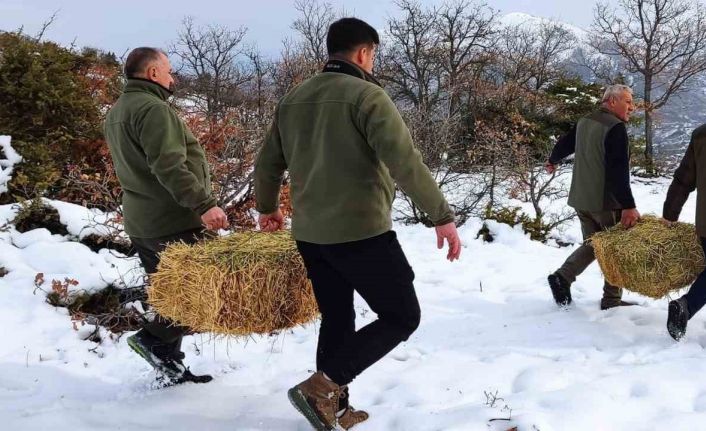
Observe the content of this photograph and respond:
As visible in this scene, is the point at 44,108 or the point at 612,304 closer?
the point at 612,304

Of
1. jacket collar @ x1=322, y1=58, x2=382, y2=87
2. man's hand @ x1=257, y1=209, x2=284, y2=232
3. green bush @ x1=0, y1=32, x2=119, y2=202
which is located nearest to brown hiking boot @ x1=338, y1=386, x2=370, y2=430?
man's hand @ x1=257, y1=209, x2=284, y2=232

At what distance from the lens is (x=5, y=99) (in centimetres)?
644

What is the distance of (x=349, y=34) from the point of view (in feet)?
7.60

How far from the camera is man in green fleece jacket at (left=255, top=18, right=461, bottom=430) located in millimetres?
2182

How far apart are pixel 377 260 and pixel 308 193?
0.41 meters

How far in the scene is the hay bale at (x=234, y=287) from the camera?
2492mm

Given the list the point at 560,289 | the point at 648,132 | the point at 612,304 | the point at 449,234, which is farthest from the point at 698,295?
the point at 648,132

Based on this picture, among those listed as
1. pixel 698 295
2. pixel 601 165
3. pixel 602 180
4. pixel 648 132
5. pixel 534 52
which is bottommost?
pixel 698 295

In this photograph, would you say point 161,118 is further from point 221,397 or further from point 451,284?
point 451,284

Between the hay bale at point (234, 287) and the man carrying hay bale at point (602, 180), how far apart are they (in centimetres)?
278

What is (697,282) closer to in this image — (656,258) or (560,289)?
(656,258)

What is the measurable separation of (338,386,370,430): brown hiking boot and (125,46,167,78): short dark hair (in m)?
1.99

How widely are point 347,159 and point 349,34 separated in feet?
1.81

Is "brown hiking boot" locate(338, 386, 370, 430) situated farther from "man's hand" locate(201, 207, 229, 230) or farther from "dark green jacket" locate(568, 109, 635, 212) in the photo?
"dark green jacket" locate(568, 109, 635, 212)
